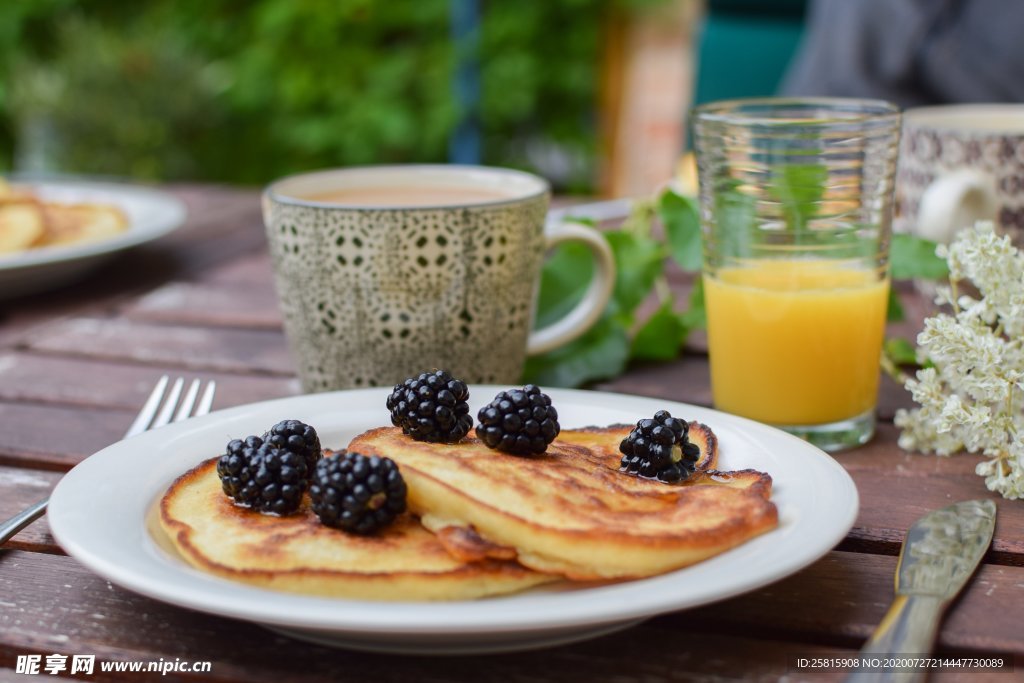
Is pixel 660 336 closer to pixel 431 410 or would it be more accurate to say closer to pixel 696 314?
pixel 696 314

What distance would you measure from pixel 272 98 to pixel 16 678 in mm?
4331

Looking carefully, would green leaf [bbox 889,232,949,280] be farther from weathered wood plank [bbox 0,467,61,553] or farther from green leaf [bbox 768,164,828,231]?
weathered wood plank [bbox 0,467,61,553]

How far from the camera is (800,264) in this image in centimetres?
103

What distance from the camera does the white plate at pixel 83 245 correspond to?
1540 mm

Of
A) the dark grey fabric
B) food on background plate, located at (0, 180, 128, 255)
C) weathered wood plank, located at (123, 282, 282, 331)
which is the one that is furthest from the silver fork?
the dark grey fabric

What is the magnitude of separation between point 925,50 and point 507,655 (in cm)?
220

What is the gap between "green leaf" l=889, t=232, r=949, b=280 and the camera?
1118 millimetres

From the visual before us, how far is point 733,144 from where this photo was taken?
39.8 inches

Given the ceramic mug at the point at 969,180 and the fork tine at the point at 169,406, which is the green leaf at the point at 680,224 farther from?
the fork tine at the point at 169,406

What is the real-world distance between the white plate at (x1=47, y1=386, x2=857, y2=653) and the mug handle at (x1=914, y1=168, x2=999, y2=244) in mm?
480

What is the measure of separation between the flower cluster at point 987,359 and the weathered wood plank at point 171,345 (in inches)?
29.2

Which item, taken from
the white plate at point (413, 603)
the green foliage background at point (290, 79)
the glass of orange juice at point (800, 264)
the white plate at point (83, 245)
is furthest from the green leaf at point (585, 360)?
the green foliage background at point (290, 79)

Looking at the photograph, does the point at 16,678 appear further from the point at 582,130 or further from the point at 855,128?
the point at 582,130

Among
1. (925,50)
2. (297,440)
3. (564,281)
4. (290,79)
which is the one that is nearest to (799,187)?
(564,281)
